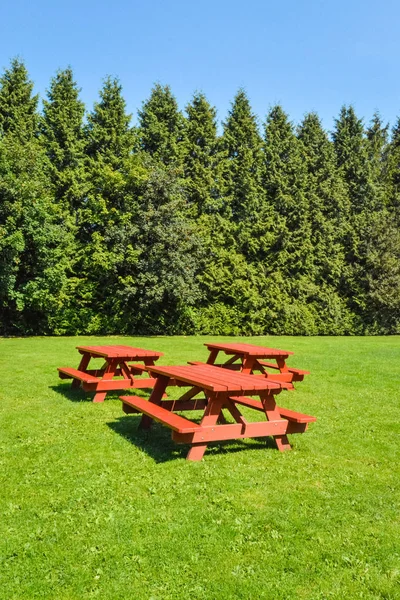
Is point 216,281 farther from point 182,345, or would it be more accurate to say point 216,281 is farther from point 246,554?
point 246,554

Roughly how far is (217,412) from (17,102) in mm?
25258

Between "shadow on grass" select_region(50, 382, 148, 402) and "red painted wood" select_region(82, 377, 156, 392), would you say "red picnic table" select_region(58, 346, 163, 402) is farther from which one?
"shadow on grass" select_region(50, 382, 148, 402)

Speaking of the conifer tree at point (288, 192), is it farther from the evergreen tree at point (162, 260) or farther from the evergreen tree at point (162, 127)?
the evergreen tree at point (162, 260)

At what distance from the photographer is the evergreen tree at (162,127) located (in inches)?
1076

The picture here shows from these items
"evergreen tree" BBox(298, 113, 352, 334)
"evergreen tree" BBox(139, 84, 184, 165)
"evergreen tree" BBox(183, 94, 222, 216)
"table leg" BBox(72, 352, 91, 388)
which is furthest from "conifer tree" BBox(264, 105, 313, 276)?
"table leg" BBox(72, 352, 91, 388)

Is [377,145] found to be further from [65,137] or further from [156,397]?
[156,397]

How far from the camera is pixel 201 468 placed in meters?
4.89

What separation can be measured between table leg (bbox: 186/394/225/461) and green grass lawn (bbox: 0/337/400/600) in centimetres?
11

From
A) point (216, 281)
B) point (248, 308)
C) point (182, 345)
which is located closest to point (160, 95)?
point (216, 281)

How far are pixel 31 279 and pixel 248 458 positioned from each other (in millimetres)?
17874

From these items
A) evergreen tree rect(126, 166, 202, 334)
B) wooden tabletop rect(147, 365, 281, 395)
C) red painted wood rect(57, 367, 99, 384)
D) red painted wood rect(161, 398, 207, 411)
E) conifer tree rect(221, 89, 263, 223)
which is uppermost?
conifer tree rect(221, 89, 263, 223)

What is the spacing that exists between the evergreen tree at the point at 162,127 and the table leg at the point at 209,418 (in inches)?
909

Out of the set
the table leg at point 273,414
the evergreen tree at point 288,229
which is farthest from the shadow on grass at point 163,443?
the evergreen tree at point 288,229

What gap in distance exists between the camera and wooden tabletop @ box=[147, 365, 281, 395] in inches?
197
